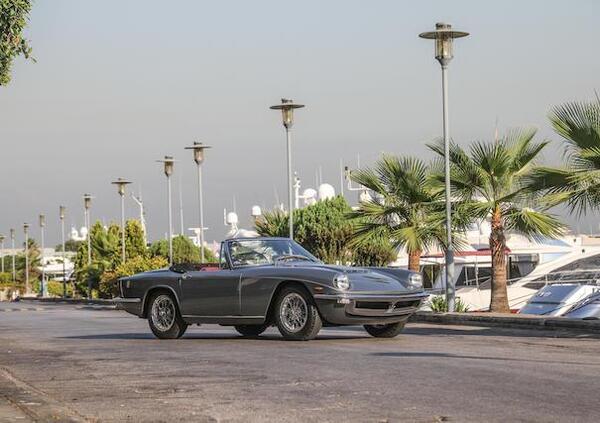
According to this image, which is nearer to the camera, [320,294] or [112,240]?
[320,294]

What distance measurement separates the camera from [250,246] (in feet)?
57.0

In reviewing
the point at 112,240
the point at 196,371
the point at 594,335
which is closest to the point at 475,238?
Result: the point at 112,240

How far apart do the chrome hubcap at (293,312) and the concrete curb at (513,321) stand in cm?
458

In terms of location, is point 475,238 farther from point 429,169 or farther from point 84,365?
point 84,365

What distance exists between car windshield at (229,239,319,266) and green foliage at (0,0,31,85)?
4.01 meters

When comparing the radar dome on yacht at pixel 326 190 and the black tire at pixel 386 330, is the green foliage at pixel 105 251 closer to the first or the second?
the radar dome on yacht at pixel 326 190

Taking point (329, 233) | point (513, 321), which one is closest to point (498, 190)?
point (513, 321)

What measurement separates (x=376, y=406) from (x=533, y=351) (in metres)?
5.27

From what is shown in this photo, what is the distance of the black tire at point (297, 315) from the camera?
628 inches

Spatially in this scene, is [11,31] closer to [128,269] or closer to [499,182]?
[499,182]

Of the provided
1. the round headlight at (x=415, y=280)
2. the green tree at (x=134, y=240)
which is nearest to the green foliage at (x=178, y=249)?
the green tree at (x=134, y=240)

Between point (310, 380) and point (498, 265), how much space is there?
62.2ft

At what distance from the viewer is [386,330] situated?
17047 millimetres

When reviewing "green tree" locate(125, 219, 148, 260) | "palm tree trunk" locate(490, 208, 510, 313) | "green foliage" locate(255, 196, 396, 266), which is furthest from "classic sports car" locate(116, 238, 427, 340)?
"green tree" locate(125, 219, 148, 260)
